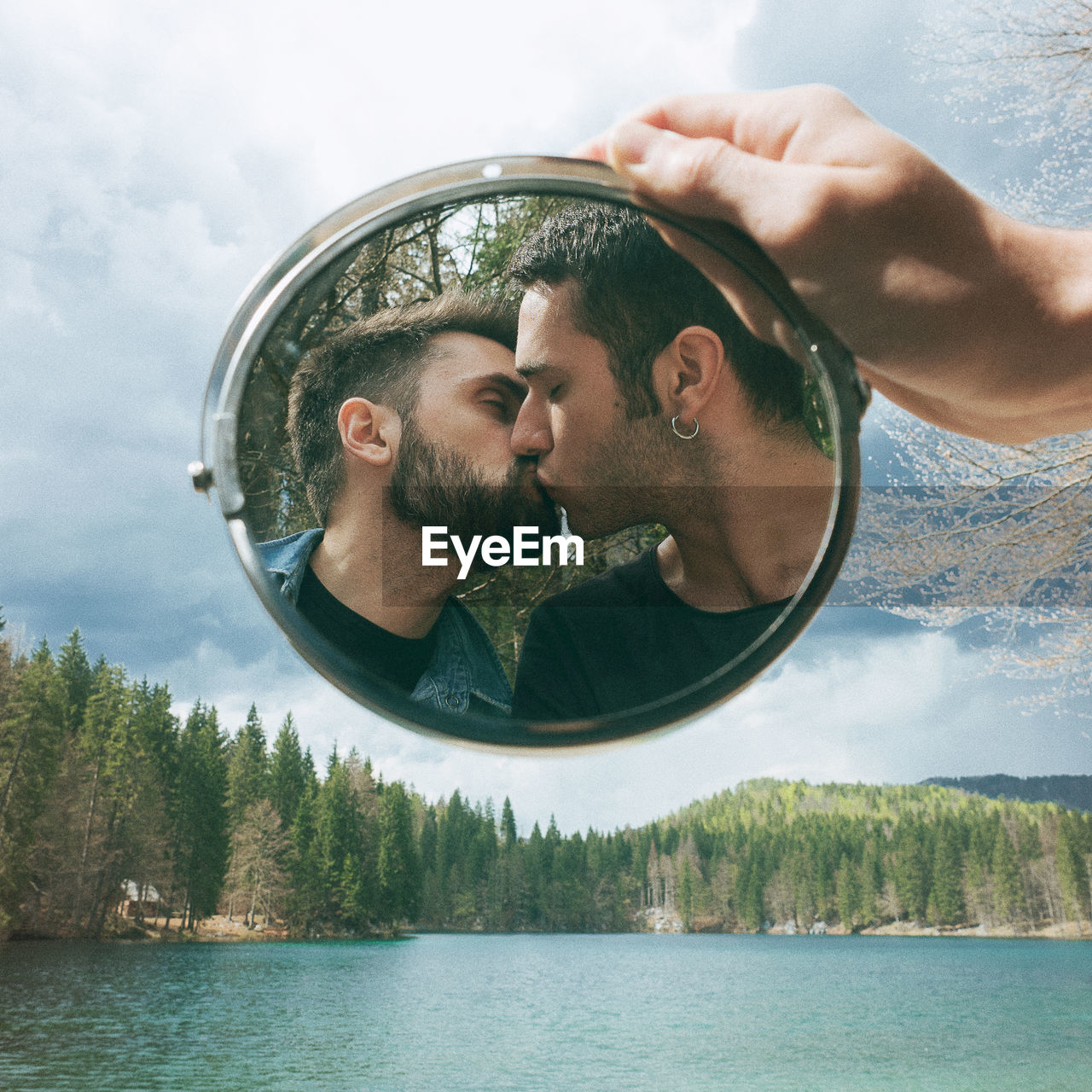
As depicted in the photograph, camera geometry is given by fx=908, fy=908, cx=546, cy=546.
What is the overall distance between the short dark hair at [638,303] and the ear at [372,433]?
3.9 inches

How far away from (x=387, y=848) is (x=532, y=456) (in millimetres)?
16931

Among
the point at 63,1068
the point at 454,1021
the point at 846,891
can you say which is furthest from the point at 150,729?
the point at 846,891

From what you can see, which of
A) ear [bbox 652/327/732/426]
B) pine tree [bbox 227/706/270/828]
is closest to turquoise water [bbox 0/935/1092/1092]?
pine tree [bbox 227/706/270/828]

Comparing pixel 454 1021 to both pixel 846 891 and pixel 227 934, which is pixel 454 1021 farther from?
pixel 846 891

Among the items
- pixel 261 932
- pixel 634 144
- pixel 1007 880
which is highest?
pixel 1007 880

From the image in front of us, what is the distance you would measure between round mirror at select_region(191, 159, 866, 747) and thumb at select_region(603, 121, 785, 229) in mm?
12

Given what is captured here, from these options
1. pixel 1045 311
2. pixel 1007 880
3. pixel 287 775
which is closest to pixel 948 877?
pixel 1007 880

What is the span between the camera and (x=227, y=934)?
16750 millimetres

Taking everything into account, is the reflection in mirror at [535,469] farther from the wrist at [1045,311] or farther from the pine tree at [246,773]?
the pine tree at [246,773]

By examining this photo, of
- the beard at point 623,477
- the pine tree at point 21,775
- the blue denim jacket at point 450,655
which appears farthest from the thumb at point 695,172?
the pine tree at point 21,775

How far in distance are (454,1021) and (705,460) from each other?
58.5 ft

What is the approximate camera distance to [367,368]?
0.46m

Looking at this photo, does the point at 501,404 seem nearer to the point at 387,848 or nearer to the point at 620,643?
the point at 620,643

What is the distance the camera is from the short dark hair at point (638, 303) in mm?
440
